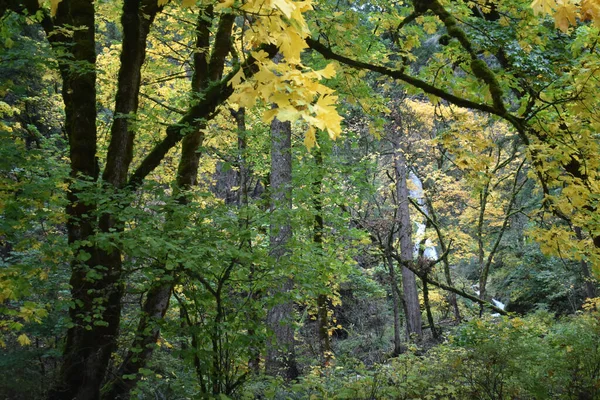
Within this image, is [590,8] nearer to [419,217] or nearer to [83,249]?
[83,249]

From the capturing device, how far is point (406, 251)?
1312cm

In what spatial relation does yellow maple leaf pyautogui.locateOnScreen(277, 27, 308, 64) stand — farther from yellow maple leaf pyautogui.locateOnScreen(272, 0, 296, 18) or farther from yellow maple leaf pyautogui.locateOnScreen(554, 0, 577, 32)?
yellow maple leaf pyautogui.locateOnScreen(554, 0, 577, 32)

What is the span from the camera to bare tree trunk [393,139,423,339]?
40.4ft

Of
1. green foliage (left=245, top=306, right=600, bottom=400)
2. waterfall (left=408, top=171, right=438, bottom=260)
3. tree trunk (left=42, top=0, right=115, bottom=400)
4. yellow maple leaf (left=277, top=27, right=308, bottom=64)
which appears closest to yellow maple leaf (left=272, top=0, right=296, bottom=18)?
yellow maple leaf (left=277, top=27, right=308, bottom=64)

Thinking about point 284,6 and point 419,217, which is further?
point 419,217

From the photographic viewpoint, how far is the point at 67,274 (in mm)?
5895

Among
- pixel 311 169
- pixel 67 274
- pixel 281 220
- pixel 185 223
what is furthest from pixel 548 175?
pixel 67 274

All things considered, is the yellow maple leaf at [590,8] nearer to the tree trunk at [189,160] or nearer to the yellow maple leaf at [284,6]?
the yellow maple leaf at [284,6]

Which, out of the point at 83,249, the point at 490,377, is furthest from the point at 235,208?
the point at 490,377

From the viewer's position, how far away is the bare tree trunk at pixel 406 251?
1232 cm

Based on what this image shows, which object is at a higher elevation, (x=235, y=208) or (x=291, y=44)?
(x=235, y=208)

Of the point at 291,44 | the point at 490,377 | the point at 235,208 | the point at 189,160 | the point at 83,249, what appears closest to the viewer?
the point at 291,44

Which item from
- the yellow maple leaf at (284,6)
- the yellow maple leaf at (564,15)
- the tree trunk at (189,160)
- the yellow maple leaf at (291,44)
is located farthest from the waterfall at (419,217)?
the yellow maple leaf at (284,6)

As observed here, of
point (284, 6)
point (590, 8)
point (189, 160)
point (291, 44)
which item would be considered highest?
point (189, 160)
